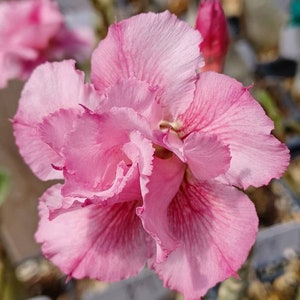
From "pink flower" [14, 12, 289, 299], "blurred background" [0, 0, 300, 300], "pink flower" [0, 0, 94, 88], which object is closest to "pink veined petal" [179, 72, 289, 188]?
"pink flower" [14, 12, 289, 299]

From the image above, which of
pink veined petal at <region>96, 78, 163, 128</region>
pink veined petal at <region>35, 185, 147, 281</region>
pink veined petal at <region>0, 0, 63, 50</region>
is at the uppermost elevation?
pink veined petal at <region>96, 78, 163, 128</region>

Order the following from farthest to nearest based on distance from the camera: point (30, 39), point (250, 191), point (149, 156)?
1. point (30, 39)
2. point (250, 191)
3. point (149, 156)

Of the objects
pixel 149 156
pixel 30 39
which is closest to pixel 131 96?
pixel 149 156

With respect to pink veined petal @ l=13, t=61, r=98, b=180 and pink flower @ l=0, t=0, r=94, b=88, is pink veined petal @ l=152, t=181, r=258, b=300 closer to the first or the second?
pink veined petal @ l=13, t=61, r=98, b=180

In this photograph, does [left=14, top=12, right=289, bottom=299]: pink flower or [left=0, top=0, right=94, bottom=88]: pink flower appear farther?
[left=0, top=0, right=94, bottom=88]: pink flower

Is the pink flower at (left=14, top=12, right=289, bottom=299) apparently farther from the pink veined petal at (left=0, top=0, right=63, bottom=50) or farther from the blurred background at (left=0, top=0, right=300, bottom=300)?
the pink veined petal at (left=0, top=0, right=63, bottom=50)

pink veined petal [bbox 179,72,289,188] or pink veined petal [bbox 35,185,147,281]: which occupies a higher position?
pink veined petal [bbox 179,72,289,188]

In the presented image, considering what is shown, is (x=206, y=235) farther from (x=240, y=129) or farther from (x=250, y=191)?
(x=250, y=191)

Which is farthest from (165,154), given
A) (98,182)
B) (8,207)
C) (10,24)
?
(8,207)
